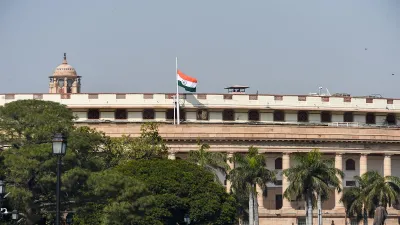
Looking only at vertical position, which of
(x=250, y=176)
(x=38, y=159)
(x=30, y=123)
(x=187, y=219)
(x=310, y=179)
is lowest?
(x=187, y=219)

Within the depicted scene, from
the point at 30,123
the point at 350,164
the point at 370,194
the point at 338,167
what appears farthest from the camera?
the point at 350,164

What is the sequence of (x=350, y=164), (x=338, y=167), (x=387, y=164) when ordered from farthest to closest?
(x=350, y=164) < (x=387, y=164) < (x=338, y=167)

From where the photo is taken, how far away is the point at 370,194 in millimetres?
162250

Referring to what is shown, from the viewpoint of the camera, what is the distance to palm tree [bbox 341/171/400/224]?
529 feet

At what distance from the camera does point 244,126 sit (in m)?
192

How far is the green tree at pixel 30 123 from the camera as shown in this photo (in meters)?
136

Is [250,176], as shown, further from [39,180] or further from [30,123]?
[39,180]

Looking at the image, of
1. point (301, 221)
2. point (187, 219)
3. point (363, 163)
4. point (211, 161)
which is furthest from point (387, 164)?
point (187, 219)

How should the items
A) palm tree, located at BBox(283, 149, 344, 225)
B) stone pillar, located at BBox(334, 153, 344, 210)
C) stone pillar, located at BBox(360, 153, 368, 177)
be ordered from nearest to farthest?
1. palm tree, located at BBox(283, 149, 344, 225)
2. stone pillar, located at BBox(334, 153, 344, 210)
3. stone pillar, located at BBox(360, 153, 368, 177)

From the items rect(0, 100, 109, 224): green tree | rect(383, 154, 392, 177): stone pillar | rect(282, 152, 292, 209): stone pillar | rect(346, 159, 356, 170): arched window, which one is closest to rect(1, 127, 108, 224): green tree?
rect(0, 100, 109, 224): green tree

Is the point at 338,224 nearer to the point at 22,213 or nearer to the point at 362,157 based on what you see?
the point at 362,157

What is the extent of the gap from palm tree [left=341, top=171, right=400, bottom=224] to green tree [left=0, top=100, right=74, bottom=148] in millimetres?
33116

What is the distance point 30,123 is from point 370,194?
38259mm

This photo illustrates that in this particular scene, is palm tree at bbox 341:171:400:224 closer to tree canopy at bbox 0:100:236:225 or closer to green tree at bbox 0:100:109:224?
tree canopy at bbox 0:100:236:225
